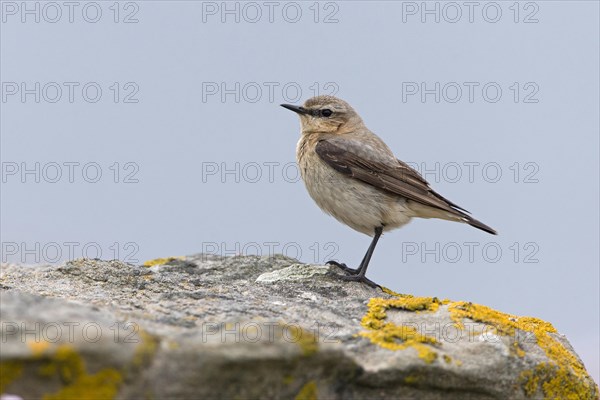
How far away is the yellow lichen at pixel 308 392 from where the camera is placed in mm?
3717

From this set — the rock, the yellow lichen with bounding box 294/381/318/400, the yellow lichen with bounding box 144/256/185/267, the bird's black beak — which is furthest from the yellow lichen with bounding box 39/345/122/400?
the bird's black beak

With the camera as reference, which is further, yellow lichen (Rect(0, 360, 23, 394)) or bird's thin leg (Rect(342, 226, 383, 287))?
bird's thin leg (Rect(342, 226, 383, 287))

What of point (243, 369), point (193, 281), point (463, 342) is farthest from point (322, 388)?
point (193, 281)

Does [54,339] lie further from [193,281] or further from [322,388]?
[193,281]

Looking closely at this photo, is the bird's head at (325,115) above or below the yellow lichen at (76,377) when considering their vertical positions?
above

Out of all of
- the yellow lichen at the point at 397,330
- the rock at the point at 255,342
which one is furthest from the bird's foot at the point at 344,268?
the yellow lichen at the point at 397,330

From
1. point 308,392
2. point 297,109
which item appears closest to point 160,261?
point 297,109

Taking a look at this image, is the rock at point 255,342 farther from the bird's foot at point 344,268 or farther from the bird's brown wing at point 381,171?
the bird's brown wing at point 381,171

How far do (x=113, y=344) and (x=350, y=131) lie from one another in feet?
20.6

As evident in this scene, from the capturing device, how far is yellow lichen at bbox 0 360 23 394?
312 centimetres

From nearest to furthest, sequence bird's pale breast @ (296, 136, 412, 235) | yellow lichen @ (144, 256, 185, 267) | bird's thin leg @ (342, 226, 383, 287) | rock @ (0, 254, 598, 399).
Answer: rock @ (0, 254, 598, 399)
bird's thin leg @ (342, 226, 383, 287)
yellow lichen @ (144, 256, 185, 267)
bird's pale breast @ (296, 136, 412, 235)

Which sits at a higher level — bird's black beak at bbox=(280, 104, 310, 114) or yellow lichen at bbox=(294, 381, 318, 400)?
bird's black beak at bbox=(280, 104, 310, 114)

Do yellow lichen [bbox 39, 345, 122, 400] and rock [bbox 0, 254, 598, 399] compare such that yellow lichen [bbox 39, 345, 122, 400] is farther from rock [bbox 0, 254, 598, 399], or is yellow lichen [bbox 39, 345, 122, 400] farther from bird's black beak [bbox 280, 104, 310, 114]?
bird's black beak [bbox 280, 104, 310, 114]

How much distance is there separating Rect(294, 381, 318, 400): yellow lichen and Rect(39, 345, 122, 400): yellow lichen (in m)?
0.91
